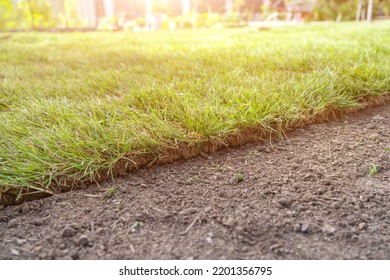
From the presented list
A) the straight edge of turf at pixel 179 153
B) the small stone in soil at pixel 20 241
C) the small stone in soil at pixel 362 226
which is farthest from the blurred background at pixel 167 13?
the small stone in soil at pixel 362 226

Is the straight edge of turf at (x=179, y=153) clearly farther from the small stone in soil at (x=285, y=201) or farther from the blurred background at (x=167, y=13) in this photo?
the blurred background at (x=167, y=13)

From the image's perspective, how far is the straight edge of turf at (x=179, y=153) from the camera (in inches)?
41.7

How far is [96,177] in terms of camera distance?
113cm

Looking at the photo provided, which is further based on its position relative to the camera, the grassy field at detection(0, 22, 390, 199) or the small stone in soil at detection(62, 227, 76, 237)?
the grassy field at detection(0, 22, 390, 199)

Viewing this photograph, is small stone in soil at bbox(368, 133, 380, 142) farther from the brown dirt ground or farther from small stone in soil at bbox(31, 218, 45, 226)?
small stone in soil at bbox(31, 218, 45, 226)

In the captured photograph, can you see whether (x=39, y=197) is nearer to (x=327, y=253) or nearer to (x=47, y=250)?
(x=47, y=250)

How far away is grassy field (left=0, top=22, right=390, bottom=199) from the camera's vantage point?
1155 mm

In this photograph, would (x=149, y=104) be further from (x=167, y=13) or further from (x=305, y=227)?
(x=167, y=13)

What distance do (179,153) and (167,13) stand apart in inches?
460

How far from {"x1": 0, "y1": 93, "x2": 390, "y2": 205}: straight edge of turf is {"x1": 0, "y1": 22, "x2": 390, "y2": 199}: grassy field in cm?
2

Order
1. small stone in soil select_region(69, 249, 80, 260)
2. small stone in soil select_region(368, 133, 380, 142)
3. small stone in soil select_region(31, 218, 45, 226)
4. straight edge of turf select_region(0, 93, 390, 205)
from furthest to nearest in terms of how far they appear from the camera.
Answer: small stone in soil select_region(368, 133, 380, 142), straight edge of turf select_region(0, 93, 390, 205), small stone in soil select_region(31, 218, 45, 226), small stone in soil select_region(69, 249, 80, 260)

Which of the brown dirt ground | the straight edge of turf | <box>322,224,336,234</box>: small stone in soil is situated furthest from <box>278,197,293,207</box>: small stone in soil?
the straight edge of turf

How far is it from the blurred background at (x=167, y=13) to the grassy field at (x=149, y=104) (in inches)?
268

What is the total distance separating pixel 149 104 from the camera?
153cm
